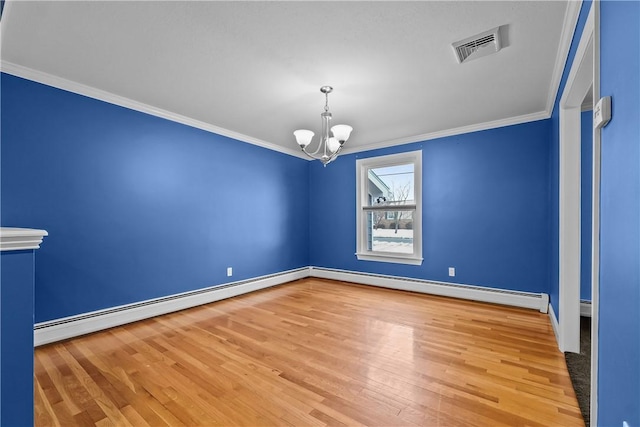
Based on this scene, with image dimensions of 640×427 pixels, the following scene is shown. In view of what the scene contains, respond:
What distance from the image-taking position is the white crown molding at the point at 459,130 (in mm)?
3541

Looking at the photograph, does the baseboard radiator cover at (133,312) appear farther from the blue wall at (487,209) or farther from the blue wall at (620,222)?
the blue wall at (620,222)

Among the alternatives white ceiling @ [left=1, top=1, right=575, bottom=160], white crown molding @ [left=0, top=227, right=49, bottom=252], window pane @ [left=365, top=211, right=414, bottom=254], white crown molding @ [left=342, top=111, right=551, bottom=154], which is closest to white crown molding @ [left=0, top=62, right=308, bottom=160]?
white ceiling @ [left=1, top=1, right=575, bottom=160]

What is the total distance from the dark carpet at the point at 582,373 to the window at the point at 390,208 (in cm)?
217

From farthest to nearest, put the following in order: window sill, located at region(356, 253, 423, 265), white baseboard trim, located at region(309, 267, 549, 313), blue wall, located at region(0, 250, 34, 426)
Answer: window sill, located at region(356, 253, 423, 265) → white baseboard trim, located at region(309, 267, 549, 313) → blue wall, located at region(0, 250, 34, 426)

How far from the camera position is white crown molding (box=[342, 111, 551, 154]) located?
354cm

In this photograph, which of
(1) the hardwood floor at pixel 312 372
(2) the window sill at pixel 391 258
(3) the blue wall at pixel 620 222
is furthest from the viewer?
(2) the window sill at pixel 391 258

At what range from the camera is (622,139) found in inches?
38.7

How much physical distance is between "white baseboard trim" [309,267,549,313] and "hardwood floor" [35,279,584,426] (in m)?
0.26

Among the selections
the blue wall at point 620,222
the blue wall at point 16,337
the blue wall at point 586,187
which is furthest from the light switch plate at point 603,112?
the blue wall at point 586,187

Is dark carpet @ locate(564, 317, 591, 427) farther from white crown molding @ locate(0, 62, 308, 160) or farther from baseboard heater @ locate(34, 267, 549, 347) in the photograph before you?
white crown molding @ locate(0, 62, 308, 160)

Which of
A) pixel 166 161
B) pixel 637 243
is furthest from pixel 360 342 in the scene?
pixel 166 161

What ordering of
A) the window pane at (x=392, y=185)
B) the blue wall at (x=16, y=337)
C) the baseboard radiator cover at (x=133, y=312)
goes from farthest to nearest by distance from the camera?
the window pane at (x=392, y=185) < the baseboard radiator cover at (x=133, y=312) < the blue wall at (x=16, y=337)

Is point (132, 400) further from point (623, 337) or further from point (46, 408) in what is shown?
point (623, 337)

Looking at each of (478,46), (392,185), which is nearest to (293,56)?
(478,46)
